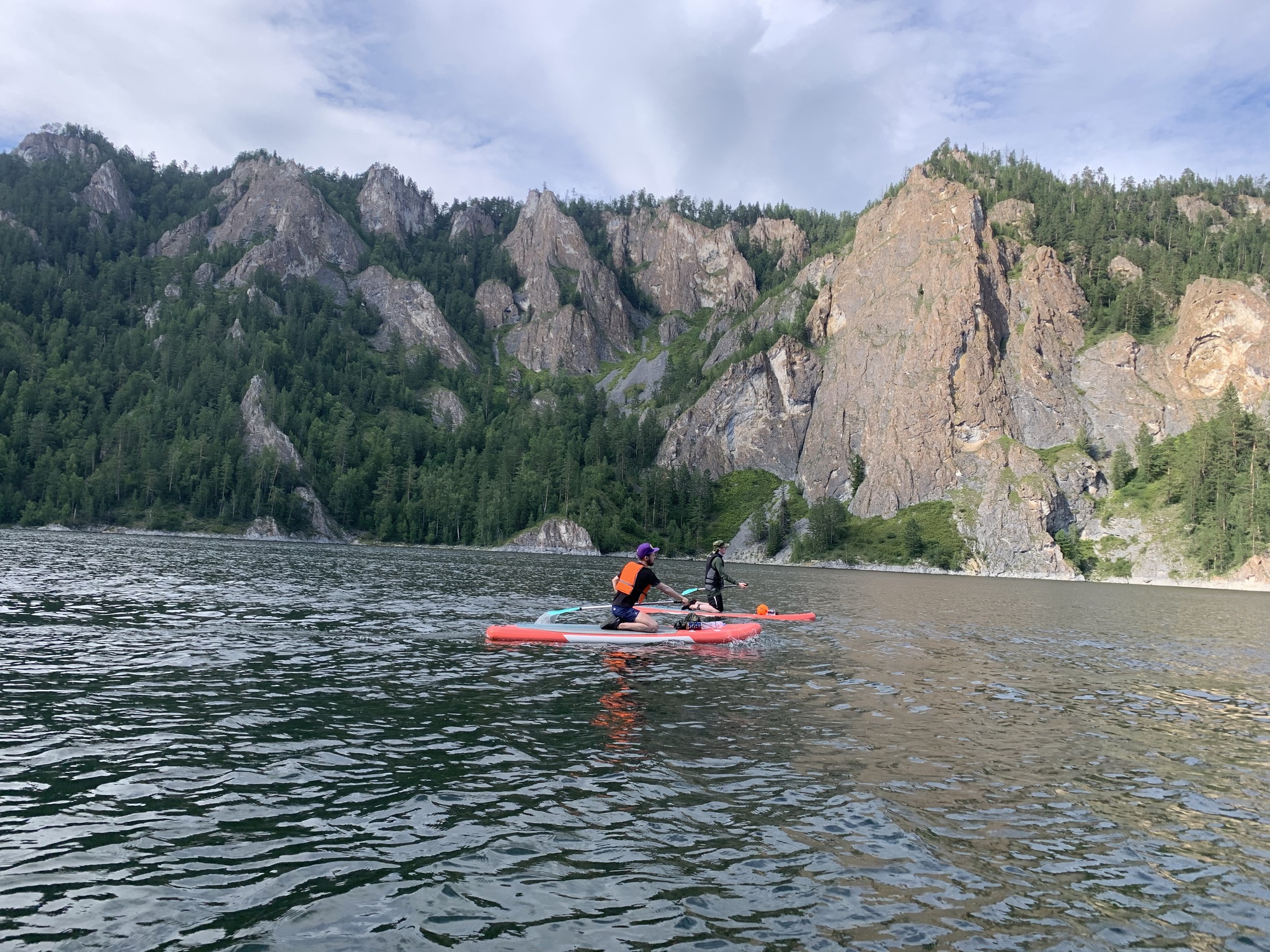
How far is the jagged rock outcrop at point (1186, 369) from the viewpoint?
17488cm

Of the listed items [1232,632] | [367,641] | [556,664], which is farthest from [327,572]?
[1232,632]

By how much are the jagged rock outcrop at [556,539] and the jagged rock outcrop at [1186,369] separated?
12547 centimetres

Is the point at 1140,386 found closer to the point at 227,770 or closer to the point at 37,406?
the point at 227,770

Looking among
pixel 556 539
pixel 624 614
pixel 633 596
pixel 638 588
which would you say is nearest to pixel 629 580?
pixel 638 588

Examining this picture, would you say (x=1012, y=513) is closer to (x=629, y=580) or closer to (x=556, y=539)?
(x=556, y=539)

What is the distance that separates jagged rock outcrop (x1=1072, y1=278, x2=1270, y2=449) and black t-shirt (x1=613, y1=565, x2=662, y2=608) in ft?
611

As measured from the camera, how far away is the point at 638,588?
3284 centimetres

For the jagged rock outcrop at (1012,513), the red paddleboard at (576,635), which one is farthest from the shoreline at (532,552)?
the red paddleboard at (576,635)

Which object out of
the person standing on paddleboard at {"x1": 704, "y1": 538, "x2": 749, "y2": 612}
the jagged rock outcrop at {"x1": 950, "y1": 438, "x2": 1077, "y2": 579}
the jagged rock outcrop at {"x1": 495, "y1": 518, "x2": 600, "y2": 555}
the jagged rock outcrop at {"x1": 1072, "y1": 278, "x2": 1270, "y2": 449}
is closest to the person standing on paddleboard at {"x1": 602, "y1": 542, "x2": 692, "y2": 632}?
the person standing on paddleboard at {"x1": 704, "y1": 538, "x2": 749, "y2": 612}

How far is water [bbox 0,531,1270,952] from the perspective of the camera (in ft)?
30.2

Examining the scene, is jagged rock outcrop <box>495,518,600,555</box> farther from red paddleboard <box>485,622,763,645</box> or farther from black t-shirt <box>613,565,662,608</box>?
black t-shirt <box>613,565,662,608</box>

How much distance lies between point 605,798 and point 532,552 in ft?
516

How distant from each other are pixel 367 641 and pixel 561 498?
159m

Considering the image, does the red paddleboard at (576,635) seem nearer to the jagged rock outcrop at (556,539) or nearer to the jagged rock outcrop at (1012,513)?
the jagged rock outcrop at (556,539)
